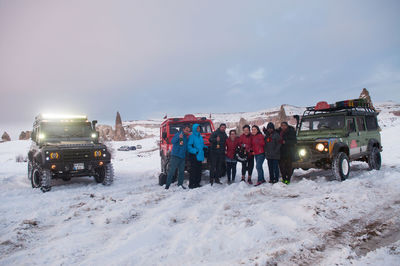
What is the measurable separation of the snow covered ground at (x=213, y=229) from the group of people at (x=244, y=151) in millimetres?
1267

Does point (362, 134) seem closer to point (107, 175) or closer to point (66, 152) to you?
point (107, 175)

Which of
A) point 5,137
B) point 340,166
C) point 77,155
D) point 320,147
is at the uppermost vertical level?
point 5,137

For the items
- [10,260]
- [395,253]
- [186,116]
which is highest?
[186,116]

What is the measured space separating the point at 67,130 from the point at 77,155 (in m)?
1.67

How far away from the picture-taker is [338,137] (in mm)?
7004

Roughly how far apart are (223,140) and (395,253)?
4.93m

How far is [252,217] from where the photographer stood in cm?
A: 379

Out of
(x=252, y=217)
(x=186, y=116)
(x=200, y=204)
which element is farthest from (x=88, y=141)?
(x=252, y=217)

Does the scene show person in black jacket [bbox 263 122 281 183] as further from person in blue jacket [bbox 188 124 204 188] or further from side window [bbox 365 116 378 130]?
side window [bbox 365 116 378 130]

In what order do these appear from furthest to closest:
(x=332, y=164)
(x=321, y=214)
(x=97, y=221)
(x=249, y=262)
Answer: (x=332, y=164), (x=97, y=221), (x=321, y=214), (x=249, y=262)

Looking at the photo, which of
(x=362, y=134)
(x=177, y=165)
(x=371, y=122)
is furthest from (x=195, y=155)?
(x=371, y=122)

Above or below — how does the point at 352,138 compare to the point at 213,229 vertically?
above

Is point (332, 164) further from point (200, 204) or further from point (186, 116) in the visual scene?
point (186, 116)

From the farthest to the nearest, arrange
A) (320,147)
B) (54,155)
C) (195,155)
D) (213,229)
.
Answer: (54,155) → (195,155) → (320,147) → (213,229)
